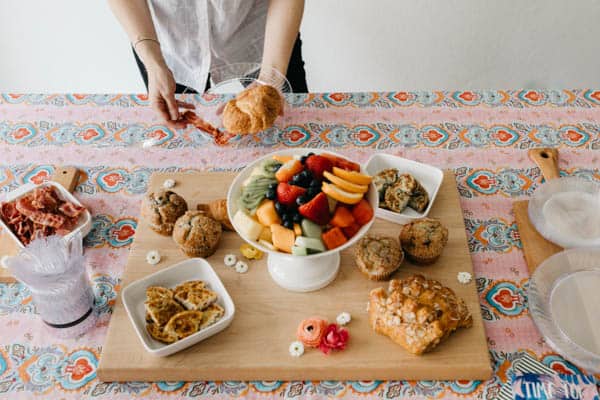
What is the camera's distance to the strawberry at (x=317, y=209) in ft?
3.86

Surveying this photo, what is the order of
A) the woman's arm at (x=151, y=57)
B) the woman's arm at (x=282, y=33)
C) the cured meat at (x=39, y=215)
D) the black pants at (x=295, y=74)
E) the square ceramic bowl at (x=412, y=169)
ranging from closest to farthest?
the cured meat at (x=39, y=215)
the square ceramic bowl at (x=412, y=169)
the woman's arm at (x=151, y=57)
the woman's arm at (x=282, y=33)
the black pants at (x=295, y=74)

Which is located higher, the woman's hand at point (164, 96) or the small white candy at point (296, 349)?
the woman's hand at point (164, 96)

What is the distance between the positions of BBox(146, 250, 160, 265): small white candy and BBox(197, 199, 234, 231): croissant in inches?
6.8

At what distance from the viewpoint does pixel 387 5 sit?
2.85 metres

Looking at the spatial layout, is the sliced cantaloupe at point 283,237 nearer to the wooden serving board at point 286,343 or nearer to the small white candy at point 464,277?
the wooden serving board at point 286,343

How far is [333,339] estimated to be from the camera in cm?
126

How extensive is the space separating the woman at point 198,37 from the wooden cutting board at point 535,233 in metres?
0.89

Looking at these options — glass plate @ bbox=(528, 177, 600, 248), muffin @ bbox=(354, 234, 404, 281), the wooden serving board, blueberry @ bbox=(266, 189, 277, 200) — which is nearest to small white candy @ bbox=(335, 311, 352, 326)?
the wooden serving board

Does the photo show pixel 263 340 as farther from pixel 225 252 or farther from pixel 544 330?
pixel 544 330

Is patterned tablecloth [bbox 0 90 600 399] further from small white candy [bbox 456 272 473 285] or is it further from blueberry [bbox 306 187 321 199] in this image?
blueberry [bbox 306 187 321 199]

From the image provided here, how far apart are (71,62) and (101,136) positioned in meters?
1.67

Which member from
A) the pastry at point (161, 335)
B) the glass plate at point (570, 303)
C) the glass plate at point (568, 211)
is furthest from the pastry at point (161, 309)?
the glass plate at point (568, 211)

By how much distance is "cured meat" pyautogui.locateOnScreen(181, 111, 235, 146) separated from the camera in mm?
1771

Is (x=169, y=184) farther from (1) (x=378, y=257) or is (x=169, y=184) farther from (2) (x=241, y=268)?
(1) (x=378, y=257)
